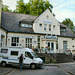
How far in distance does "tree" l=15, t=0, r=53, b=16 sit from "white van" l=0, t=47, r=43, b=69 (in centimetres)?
2639

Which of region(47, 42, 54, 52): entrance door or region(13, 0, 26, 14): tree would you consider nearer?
region(47, 42, 54, 52): entrance door

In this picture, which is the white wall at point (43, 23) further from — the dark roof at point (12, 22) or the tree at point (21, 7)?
the tree at point (21, 7)

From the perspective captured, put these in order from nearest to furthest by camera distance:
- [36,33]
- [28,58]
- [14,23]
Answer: [28,58], [36,33], [14,23]

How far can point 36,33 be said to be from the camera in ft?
95.8

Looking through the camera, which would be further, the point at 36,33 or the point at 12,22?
the point at 12,22

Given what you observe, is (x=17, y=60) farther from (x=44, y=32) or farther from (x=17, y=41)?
(x=44, y=32)

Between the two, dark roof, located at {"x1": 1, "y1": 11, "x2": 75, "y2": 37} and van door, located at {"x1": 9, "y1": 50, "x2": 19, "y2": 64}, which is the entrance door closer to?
dark roof, located at {"x1": 1, "y1": 11, "x2": 75, "y2": 37}

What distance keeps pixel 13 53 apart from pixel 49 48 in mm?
11690

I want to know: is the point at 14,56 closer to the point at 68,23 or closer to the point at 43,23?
the point at 43,23

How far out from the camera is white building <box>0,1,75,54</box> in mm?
27641

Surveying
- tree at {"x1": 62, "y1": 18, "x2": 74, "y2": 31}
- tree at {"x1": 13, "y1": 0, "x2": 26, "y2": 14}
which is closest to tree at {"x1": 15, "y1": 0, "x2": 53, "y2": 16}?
tree at {"x1": 13, "y1": 0, "x2": 26, "y2": 14}

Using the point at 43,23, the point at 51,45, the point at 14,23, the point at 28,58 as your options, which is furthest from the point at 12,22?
the point at 28,58

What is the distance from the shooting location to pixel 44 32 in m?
30.2

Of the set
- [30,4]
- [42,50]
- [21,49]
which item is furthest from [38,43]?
[30,4]
